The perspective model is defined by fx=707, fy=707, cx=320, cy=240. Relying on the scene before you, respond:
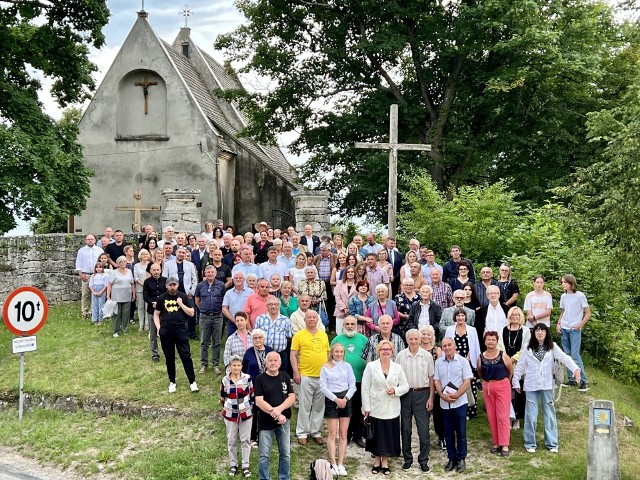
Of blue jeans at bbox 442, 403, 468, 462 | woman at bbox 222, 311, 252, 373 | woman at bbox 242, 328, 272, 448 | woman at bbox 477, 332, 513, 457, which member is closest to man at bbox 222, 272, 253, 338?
woman at bbox 222, 311, 252, 373

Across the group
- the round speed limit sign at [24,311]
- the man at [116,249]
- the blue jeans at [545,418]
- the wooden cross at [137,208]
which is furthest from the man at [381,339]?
the wooden cross at [137,208]

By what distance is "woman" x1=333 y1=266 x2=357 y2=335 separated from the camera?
35.9 ft

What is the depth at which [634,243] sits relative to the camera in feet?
35.6

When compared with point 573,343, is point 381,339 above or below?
above

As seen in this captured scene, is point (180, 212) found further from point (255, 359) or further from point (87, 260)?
point (255, 359)

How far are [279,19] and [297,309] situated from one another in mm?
15234

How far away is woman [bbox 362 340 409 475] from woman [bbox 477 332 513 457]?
119cm

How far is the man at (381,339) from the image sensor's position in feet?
28.9

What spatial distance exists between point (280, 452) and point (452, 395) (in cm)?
219

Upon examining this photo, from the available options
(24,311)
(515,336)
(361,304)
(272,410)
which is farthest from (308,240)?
(272,410)

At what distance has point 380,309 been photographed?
10008 millimetres

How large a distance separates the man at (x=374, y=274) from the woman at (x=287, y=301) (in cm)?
168

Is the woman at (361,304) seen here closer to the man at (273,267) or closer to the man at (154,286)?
the man at (273,267)

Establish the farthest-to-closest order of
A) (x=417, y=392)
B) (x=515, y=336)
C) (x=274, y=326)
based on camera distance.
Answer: (x=515, y=336) → (x=274, y=326) → (x=417, y=392)
